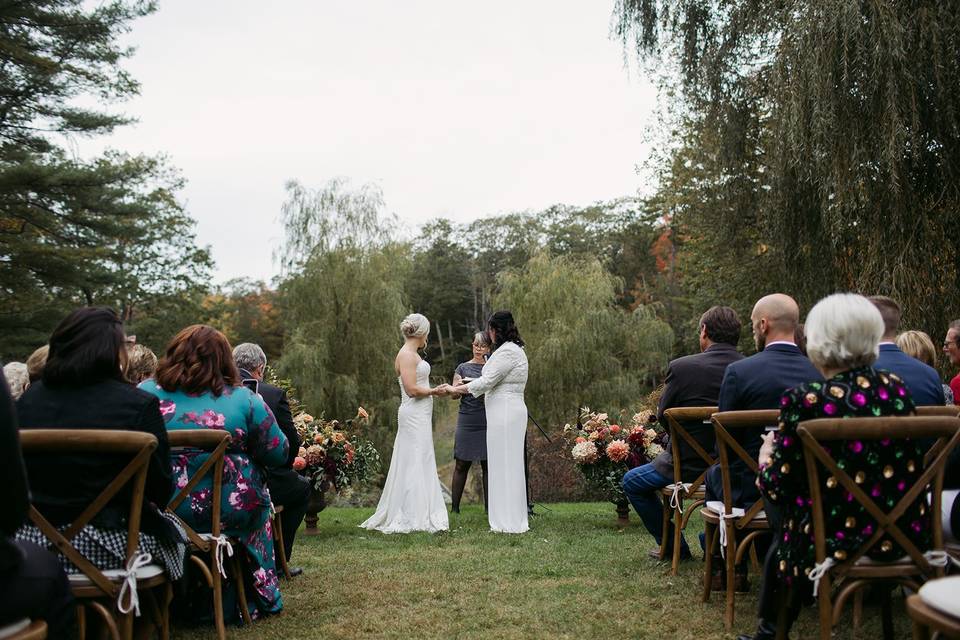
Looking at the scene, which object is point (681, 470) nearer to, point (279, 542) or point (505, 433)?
point (279, 542)

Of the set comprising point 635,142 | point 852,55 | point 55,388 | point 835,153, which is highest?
point 635,142

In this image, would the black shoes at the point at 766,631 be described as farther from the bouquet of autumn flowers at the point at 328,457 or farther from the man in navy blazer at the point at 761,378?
the bouquet of autumn flowers at the point at 328,457

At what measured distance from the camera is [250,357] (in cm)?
629

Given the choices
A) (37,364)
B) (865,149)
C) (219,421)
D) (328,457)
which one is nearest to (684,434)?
(219,421)

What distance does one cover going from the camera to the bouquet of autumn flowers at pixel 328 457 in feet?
27.4

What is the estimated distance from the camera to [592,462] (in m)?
8.70

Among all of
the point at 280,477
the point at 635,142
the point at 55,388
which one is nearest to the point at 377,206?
the point at 635,142

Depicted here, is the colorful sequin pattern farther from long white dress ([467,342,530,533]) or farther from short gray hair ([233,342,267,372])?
long white dress ([467,342,530,533])

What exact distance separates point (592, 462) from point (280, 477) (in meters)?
3.59

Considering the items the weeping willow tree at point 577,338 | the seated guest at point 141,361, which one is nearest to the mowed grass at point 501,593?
the seated guest at point 141,361

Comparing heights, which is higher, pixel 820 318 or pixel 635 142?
pixel 635 142

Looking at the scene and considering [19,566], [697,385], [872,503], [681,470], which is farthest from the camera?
[697,385]

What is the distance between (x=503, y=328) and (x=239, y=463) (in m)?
4.26

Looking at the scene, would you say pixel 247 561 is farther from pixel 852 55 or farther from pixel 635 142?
pixel 635 142
